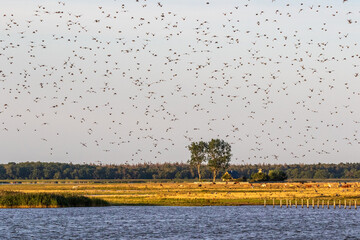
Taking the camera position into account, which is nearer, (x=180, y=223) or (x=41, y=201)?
(x=180, y=223)

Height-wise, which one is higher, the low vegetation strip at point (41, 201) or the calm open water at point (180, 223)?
the low vegetation strip at point (41, 201)

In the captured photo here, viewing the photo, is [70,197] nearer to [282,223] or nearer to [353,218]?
[282,223]

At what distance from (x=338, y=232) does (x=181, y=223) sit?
Result: 21.1 m

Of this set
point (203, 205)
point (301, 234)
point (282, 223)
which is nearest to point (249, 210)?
point (203, 205)

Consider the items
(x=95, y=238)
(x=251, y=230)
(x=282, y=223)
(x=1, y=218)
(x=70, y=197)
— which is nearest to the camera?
(x=95, y=238)

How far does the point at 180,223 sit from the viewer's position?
3602 inches

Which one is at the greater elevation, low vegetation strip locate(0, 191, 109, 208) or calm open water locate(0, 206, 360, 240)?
low vegetation strip locate(0, 191, 109, 208)

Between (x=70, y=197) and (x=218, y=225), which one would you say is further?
(x=70, y=197)

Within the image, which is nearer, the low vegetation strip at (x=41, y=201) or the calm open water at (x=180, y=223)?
the calm open water at (x=180, y=223)

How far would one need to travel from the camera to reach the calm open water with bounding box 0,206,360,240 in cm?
8131

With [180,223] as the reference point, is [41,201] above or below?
above

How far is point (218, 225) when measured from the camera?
9006cm

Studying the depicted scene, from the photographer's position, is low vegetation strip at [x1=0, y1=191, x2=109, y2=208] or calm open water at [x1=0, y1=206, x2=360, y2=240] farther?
low vegetation strip at [x1=0, y1=191, x2=109, y2=208]

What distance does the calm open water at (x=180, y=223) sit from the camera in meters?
81.3
